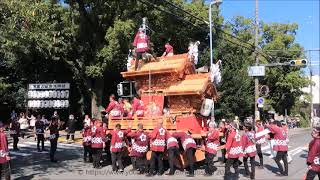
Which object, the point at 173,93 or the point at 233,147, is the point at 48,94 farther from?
the point at 233,147

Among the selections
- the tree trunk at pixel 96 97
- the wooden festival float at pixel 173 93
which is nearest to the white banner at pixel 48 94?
the tree trunk at pixel 96 97

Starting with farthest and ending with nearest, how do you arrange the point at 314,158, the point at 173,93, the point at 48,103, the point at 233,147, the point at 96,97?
1. the point at 96,97
2. the point at 48,103
3. the point at 173,93
4. the point at 233,147
5. the point at 314,158

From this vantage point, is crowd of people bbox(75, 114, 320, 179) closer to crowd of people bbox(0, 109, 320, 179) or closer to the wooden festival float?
crowd of people bbox(0, 109, 320, 179)

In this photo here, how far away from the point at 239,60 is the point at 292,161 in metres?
21.7

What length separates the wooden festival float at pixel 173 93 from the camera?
15875 mm

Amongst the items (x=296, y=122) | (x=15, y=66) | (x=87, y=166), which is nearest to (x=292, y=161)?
(x=87, y=166)

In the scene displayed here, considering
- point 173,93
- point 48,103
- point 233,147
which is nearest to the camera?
point 233,147

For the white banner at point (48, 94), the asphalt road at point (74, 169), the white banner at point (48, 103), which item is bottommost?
the asphalt road at point (74, 169)

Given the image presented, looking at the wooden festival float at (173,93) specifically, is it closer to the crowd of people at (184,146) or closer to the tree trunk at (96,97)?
the crowd of people at (184,146)

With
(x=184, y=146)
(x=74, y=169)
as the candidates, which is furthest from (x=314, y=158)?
(x=74, y=169)

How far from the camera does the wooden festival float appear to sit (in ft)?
52.1

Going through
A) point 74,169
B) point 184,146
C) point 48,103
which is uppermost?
point 48,103

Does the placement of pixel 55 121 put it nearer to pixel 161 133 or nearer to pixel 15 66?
pixel 161 133

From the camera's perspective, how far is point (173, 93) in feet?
53.2
